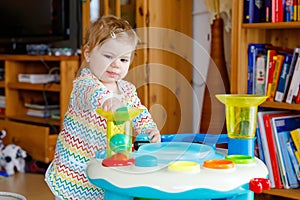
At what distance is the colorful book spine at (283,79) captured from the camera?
191cm

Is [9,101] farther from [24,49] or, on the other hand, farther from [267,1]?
[267,1]

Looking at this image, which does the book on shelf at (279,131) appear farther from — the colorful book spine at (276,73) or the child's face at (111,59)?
the child's face at (111,59)

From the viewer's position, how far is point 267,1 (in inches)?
75.3

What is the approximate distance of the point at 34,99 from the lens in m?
3.15

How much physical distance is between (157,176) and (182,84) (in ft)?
4.89

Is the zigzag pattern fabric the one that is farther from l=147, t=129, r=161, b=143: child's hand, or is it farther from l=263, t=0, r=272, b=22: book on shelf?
l=263, t=0, r=272, b=22: book on shelf

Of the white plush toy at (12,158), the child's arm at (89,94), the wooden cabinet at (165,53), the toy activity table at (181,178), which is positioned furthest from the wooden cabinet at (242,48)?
the white plush toy at (12,158)

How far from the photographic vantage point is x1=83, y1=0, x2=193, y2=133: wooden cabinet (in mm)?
2320

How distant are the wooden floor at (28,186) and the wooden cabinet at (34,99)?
12 cm

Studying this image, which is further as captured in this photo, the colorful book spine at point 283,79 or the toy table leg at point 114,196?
the colorful book spine at point 283,79

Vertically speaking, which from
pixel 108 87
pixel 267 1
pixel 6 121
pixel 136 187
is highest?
pixel 267 1

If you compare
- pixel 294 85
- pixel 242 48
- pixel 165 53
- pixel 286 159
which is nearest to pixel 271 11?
pixel 242 48

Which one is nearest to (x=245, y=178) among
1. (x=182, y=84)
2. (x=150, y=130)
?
(x=150, y=130)

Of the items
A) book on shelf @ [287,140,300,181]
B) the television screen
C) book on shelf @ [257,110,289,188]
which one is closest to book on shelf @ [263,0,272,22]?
book on shelf @ [257,110,289,188]
